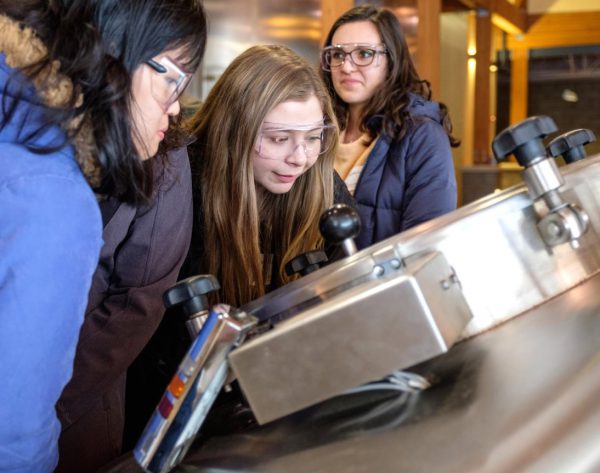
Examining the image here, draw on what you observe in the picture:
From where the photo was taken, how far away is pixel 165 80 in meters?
0.93

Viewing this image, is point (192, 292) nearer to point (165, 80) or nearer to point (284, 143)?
point (165, 80)

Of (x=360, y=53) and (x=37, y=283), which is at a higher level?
(x=360, y=53)

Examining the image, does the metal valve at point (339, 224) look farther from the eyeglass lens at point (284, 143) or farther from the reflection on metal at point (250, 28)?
the reflection on metal at point (250, 28)

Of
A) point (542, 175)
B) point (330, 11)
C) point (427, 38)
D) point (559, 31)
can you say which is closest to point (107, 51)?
point (542, 175)

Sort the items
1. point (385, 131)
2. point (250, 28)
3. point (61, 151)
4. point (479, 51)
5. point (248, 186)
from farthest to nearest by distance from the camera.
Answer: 1. point (479, 51)
2. point (250, 28)
3. point (385, 131)
4. point (248, 186)
5. point (61, 151)

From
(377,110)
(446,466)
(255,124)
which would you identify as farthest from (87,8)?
(377,110)

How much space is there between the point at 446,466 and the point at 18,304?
1.40ft

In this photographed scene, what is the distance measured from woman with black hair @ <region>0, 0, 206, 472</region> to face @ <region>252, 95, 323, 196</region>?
61 centimetres

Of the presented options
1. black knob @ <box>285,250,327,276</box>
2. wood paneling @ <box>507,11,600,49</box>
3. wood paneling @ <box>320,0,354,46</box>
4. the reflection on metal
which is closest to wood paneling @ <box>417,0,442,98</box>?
wood paneling @ <box>320,0,354,46</box>

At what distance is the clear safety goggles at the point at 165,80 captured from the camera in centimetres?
92

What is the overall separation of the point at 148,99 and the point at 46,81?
121mm

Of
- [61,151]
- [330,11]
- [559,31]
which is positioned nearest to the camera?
[61,151]

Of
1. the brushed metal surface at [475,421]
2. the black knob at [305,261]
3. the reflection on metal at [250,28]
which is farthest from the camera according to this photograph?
the reflection on metal at [250,28]

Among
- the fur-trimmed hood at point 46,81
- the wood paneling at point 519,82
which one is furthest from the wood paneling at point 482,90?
the fur-trimmed hood at point 46,81
